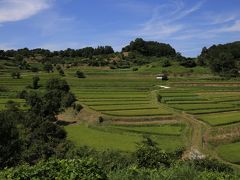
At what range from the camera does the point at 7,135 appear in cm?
3462

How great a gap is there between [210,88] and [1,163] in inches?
2463

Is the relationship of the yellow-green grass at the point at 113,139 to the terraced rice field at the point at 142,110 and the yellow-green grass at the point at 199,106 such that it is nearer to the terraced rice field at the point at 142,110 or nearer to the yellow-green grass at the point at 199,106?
the terraced rice field at the point at 142,110

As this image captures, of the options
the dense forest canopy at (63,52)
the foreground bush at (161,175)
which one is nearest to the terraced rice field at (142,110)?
the foreground bush at (161,175)

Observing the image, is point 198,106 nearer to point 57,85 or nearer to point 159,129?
point 159,129

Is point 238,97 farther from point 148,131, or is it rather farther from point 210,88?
point 148,131

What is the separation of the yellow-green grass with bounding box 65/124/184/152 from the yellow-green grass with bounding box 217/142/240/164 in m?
3.76

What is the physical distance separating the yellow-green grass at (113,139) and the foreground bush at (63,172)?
77.3 ft

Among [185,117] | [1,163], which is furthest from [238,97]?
[1,163]

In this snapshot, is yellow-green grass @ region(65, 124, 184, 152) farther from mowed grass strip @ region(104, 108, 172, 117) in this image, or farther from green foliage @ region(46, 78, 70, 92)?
green foliage @ region(46, 78, 70, 92)

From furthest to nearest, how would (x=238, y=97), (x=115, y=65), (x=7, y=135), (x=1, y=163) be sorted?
(x=115, y=65)
(x=238, y=97)
(x=7, y=135)
(x=1, y=163)

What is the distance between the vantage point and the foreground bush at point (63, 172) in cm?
1100

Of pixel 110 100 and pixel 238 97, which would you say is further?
pixel 238 97

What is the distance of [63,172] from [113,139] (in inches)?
1134

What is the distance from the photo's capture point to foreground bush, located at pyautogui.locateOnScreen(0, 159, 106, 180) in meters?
11.0
